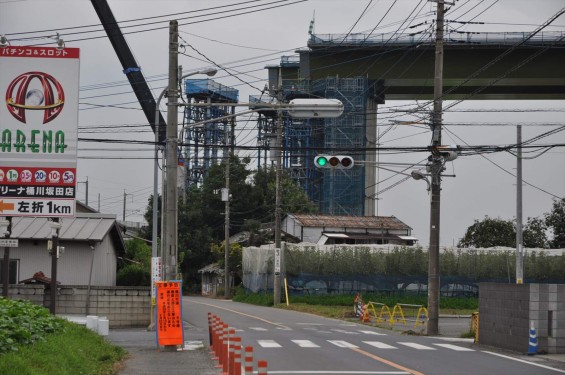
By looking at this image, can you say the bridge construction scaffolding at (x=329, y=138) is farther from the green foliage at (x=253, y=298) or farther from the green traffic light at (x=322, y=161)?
the green traffic light at (x=322, y=161)

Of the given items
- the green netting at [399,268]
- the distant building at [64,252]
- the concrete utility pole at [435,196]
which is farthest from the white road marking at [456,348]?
the green netting at [399,268]

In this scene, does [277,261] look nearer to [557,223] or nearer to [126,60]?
[126,60]

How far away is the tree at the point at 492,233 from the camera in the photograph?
7212cm

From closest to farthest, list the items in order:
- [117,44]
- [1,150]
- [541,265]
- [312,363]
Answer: [312,363]
[1,150]
[117,44]
[541,265]

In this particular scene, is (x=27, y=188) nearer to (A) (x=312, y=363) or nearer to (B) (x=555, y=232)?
(A) (x=312, y=363)

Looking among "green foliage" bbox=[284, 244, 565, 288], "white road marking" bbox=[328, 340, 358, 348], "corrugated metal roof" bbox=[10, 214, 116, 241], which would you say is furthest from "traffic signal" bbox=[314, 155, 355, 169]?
"green foliage" bbox=[284, 244, 565, 288]

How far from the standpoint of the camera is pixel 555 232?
231ft

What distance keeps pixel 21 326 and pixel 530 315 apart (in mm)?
13424

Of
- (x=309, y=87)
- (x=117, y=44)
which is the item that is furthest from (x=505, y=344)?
(x=309, y=87)

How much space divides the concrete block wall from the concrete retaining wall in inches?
717

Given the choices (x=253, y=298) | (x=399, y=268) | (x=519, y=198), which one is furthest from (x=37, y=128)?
(x=253, y=298)

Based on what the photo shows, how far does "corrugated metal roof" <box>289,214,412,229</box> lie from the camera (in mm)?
67625

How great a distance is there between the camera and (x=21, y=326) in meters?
16.4

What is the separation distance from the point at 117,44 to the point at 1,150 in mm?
24532
